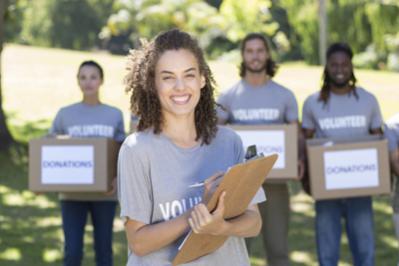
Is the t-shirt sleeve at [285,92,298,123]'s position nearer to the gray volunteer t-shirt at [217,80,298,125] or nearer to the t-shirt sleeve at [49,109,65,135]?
the gray volunteer t-shirt at [217,80,298,125]

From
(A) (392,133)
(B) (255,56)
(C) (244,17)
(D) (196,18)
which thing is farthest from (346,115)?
(D) (196,18)

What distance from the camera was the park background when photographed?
23.9ft

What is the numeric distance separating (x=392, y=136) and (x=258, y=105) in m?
0.88

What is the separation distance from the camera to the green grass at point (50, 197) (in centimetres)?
676

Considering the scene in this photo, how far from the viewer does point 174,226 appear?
7.86 feet

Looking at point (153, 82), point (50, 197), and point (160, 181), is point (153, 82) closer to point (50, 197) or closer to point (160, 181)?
point (160, 181)

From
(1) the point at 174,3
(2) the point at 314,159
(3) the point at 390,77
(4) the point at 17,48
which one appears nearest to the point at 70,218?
(2) the point at 314,159

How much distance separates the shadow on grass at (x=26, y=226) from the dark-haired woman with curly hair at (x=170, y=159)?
13.2ft

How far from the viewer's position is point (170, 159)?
8.10 ft

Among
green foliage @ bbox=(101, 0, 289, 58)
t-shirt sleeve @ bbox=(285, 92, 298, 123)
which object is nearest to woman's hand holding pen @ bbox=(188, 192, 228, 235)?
t-shirt sleeve @ bbox=(285, 92, 298, 123)

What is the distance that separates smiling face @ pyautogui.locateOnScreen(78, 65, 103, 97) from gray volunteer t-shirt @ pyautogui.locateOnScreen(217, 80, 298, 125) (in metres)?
0.82

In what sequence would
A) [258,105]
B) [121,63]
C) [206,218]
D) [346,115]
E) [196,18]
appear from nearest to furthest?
[206,218], [346,115], [258,105], [121,63], [196,18]

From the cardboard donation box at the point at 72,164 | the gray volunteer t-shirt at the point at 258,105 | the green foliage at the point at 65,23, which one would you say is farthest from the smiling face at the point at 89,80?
the green foliage at the point at 65,23

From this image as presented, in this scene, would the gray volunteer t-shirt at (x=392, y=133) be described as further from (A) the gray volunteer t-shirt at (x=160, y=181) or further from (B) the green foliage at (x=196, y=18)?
(B) the green foliage at (x=196, y=18)
